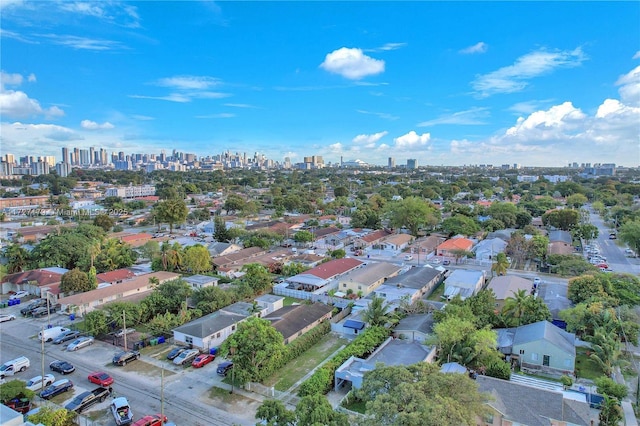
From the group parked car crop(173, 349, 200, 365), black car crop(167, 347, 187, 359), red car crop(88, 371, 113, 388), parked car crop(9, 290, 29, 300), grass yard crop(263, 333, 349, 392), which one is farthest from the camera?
parked car crop(9, 290, 29, 300)

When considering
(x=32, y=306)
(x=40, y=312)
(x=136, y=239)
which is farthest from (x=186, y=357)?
(x=136, y=239)

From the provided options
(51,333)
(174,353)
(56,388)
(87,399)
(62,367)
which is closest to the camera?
(87,399)

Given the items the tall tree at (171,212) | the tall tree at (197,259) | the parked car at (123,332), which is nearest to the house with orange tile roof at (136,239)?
the tall tree at (171,212)

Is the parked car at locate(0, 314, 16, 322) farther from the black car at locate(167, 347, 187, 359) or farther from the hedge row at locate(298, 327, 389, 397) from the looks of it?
the hedge row at locate(298, 327, 389, 397)

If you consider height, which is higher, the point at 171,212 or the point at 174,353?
the point at 171,212

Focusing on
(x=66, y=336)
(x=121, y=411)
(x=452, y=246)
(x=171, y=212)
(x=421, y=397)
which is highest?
(x=421, y=397)

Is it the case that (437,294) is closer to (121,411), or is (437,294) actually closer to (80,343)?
(121,411)

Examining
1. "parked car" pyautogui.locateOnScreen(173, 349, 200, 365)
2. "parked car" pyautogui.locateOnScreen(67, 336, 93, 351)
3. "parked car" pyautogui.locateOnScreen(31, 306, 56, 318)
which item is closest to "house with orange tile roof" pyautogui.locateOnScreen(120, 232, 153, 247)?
"parked car" pyautogui.locateOnScreen(31, 306, 56, 318)

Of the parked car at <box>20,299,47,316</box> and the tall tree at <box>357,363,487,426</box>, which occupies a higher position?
the tall tree at <box>357,363,487,426</box>
